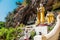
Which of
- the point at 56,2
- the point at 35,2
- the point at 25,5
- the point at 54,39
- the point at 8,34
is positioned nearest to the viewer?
the point at 54,39

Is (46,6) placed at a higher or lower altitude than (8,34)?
higher

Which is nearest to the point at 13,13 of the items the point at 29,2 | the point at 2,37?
the point at 29,2

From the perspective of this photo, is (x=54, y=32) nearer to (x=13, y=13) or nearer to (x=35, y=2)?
(x=35, y=2)

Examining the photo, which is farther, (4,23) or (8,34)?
(4,23)

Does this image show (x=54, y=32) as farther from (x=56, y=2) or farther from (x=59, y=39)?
(x=56, y=2)

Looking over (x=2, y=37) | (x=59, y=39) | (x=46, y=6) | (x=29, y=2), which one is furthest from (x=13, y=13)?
(x=59, y=39)

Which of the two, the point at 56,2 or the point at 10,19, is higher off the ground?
the point at 56,2

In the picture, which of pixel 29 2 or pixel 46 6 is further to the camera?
pixel 29 2

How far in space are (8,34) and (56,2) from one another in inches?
313

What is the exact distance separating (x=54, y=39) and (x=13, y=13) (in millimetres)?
15443

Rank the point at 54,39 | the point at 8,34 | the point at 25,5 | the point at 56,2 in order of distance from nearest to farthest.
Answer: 1. the point at 54,39
2. the point at 8,34
3. the point at 56,2
4. the point at 25,5

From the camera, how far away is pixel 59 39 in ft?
28.1

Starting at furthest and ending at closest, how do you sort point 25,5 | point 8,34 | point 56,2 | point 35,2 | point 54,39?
point 25,5
point 35,2
point 56,2
point 8,34
point 54,39

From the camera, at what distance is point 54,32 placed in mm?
8414
